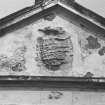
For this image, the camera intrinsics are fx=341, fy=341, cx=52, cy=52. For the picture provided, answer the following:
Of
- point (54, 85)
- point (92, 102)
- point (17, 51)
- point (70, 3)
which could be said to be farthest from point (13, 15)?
point (92, 102)

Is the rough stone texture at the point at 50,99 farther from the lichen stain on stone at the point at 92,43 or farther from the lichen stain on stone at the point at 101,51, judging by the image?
the lichen stain on stone at the point at 92,43

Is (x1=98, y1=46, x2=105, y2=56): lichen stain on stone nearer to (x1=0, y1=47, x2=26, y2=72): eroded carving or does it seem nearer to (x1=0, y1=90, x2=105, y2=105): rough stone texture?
(x1=0, y1=90, x2=105, y2=105): rough stone texture

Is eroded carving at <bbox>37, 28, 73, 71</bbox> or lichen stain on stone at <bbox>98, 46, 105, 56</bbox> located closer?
eroded carving at <bbox>37, 28, 73, 71</bbox>

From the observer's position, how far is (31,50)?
25.3 ft

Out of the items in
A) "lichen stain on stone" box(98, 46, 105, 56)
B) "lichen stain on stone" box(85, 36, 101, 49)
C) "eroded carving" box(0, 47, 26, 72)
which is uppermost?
"lichen stain on stone" box(85, 36, 101, 49)

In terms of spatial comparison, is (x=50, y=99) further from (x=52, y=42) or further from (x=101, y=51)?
(x=101, y=51)

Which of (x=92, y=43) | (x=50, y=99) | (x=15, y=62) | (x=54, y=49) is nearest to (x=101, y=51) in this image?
(x=92, y=43)

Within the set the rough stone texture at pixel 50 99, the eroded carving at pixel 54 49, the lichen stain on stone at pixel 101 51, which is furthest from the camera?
the lichen stain on stone at pixel 101 51

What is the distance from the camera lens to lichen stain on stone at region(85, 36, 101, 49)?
7.78 meters

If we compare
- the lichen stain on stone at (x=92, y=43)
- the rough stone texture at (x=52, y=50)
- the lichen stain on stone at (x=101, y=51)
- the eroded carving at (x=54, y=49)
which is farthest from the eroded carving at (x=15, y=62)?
the lichen stain on stone at (x=101, y=51)

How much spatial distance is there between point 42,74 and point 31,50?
61 cm

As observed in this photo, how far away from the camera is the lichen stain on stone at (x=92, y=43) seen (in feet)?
25.5

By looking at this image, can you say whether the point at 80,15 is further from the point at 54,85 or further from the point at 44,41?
the point at 54,85

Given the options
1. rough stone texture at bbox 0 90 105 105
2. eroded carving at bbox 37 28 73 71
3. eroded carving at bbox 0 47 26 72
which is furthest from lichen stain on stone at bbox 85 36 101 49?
eroded carving at bbox 0 47 26 72
